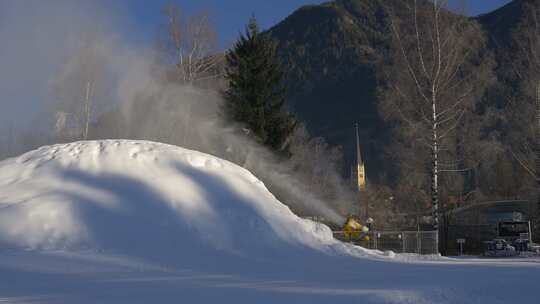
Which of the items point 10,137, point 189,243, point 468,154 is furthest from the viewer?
point 10,137

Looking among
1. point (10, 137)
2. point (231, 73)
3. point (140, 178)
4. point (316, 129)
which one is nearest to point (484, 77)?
point (231, 73)

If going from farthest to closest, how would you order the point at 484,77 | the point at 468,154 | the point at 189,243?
1. the point at 468,154
2. the point at 484,77
3. the point at 189,243

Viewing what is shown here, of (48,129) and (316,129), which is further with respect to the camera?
(316,129)

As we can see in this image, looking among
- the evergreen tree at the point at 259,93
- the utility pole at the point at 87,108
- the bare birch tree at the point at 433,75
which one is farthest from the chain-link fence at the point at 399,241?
the utility pole at the point at 87,108

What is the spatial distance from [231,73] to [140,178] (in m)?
12.6

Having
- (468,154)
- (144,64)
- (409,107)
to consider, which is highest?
(144,64)

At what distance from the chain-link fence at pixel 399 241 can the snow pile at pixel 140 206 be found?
3.32 meters

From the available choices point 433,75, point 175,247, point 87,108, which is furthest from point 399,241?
point 87,108

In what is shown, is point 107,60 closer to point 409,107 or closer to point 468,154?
point 409,107

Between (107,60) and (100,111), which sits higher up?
(107,60)

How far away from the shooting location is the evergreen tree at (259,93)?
1033 inches

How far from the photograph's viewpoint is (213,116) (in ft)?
94.4

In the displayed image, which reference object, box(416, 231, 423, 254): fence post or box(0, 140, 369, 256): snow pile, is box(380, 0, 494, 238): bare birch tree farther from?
box(0, 140, 369, 256): snow pile

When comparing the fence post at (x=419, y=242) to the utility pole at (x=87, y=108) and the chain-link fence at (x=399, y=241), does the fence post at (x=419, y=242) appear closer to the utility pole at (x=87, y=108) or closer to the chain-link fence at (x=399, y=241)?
the chain-link fence at (x=399, y=241)
